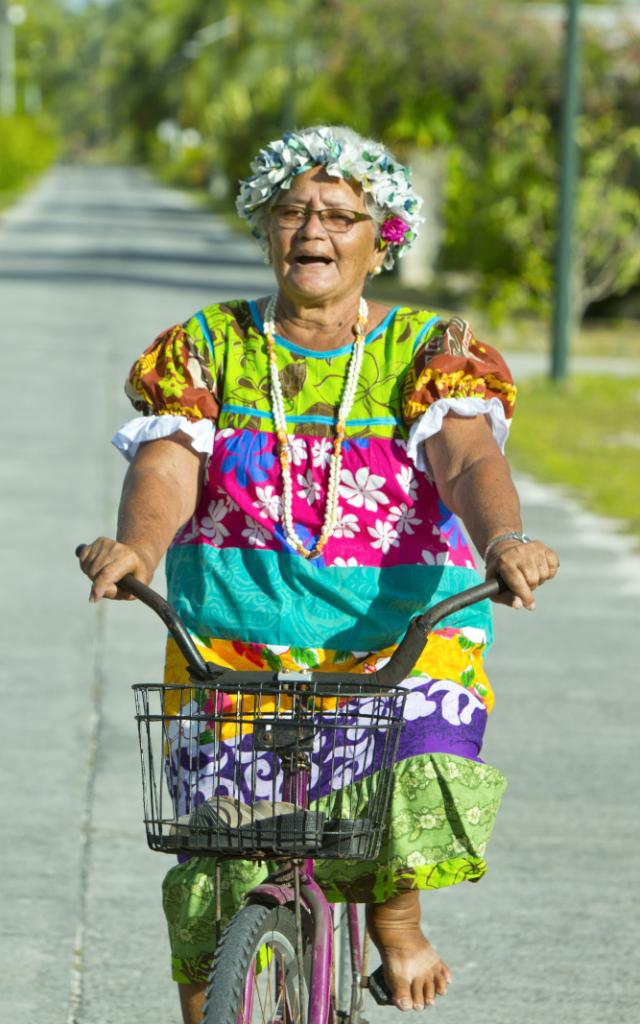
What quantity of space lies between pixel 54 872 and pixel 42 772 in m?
0.95

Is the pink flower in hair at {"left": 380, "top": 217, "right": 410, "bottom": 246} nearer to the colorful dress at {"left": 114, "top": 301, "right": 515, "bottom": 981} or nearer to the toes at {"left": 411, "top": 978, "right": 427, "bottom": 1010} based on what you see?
the colorful dress at {"left": 114, "top": 301, "right": 515, "bottom": 981}

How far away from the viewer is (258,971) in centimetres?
300

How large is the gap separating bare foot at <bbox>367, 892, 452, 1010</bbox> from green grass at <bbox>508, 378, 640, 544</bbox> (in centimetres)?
754

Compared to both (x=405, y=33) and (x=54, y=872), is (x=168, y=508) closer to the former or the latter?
(x=54, y=872)

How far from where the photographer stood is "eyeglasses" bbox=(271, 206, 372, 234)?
3605 mm

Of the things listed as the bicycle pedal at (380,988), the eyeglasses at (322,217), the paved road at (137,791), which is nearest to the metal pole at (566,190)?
the paved road at (137,791)

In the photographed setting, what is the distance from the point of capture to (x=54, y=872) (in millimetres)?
5453

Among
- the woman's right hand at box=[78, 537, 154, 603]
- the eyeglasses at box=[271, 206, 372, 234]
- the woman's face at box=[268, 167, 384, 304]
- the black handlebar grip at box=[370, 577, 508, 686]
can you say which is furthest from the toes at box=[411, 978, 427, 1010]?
the eyeglasses at box=[271, 206, 372, 234]

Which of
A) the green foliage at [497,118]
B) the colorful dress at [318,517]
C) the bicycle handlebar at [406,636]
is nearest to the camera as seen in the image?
the bicycle handlebar at [406,636]

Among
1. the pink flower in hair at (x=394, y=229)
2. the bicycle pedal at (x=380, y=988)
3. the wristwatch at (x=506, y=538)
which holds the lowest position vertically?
the bicycle pedal at (x=380, y=988)

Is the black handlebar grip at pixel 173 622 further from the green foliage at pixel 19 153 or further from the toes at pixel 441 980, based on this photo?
the green foliage at pixel 19 153

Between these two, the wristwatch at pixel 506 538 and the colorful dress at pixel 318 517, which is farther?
the colorful dress at pixel 318 517

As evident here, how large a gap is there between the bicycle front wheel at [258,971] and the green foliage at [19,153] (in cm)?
6545

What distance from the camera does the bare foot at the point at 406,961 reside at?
11.6ft
